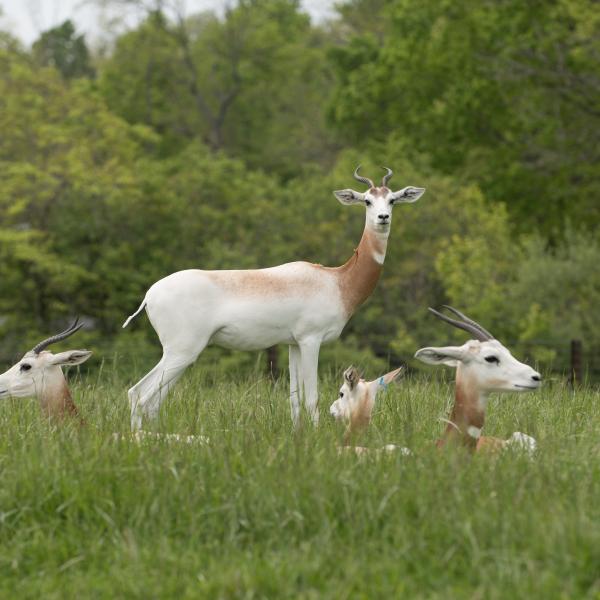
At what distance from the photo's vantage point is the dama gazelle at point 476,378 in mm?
6676

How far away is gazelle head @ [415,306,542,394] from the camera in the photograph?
21.9 feet

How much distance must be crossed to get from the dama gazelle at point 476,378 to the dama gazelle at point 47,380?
2522 mm

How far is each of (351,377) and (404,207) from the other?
20662mm

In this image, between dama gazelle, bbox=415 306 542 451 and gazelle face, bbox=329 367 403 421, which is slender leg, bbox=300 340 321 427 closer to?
gazelle face, bbox=329 367 403 421

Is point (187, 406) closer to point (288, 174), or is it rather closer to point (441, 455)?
point (441, 455)

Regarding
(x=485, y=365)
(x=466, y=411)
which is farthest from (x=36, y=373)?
(x=485, y=365)

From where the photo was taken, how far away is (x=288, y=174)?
146 feet

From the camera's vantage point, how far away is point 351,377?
7.51 meters

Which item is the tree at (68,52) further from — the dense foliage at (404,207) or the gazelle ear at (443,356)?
the gazelle ear at (443,356)

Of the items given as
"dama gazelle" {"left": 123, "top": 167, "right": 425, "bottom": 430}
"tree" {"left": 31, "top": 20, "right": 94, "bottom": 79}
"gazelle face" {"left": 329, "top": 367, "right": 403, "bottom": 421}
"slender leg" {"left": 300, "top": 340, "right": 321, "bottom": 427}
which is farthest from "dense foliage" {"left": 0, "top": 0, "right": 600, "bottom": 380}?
"tree" {"left": 31, "top": 20, "right": 94, "bottom": 79}

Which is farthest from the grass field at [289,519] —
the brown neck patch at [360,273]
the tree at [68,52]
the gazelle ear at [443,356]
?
the tree at [68,52]

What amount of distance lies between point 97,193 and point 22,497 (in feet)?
70.4

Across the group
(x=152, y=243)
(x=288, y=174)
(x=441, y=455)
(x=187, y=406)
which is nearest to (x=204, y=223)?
(x=152, y=243)

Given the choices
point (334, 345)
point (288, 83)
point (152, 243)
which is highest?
point (288, 83)
